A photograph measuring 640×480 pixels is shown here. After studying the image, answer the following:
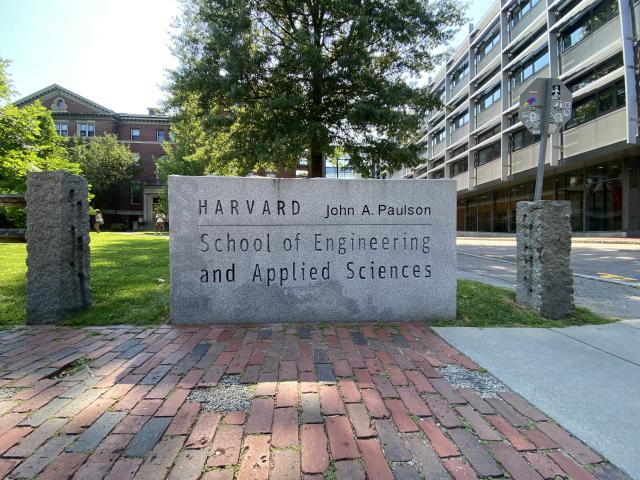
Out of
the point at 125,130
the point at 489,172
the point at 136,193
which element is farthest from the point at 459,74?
the point at 125,130

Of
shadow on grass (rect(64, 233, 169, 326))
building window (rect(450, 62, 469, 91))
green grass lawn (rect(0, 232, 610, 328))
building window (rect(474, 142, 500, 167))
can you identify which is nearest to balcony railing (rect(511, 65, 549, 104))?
building window (rect(474, 142, 500, 167))

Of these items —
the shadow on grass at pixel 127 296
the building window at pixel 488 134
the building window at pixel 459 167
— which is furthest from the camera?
the building window at pixel 459 167

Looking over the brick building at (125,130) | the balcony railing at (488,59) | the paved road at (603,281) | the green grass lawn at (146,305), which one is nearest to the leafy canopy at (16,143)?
the brick building at (125,130)

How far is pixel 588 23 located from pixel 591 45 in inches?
60.7

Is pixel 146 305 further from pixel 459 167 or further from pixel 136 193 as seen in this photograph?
pixel 136 193

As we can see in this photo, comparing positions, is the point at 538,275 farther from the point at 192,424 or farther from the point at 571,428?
the point at 192,424

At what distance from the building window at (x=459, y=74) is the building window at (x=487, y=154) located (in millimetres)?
9243

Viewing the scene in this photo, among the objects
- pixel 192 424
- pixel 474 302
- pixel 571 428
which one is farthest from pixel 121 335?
pixel 474 302

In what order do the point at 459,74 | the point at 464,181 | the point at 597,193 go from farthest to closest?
the point at 459,74 < the point at 464,181 < the point at 597,193

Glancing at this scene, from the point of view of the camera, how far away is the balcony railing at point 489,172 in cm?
2958

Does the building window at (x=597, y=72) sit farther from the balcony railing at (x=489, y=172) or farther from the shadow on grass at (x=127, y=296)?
the shadow on grass at (x=127, y=296)

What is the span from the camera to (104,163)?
46.3m

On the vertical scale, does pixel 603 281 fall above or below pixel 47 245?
below

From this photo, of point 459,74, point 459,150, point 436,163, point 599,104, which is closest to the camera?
point 599,104
